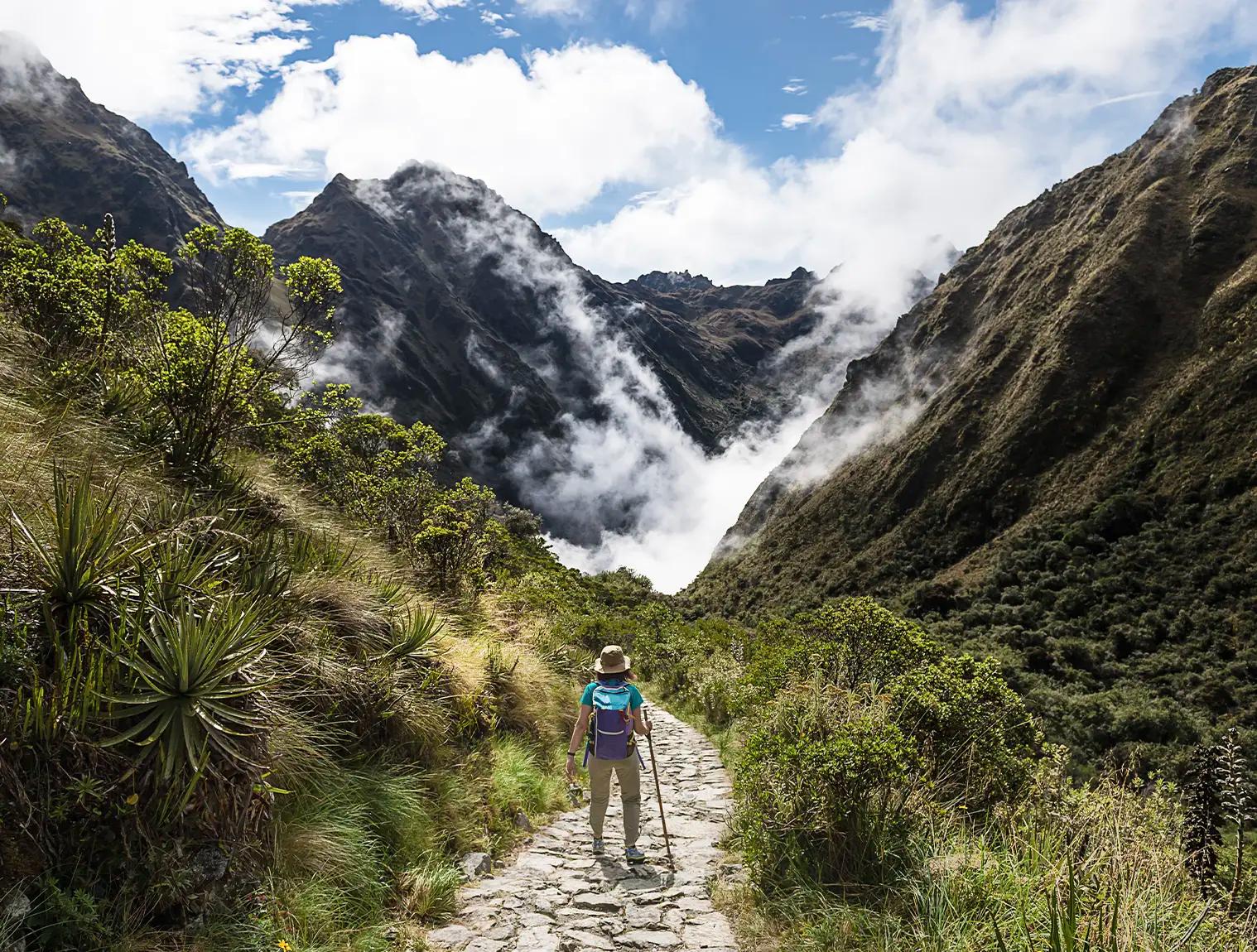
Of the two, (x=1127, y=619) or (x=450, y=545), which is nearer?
(x=450, y=545)

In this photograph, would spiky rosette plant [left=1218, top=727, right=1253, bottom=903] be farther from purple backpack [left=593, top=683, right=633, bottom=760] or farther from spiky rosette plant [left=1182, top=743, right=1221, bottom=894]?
purple backpack [left=593, top=683, right=633, bottom=760]

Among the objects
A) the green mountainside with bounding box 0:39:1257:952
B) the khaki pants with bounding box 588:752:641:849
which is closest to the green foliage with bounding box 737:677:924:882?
the green mountainside with bounding box 0:39:1257:952

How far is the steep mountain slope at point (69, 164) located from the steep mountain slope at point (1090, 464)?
135m

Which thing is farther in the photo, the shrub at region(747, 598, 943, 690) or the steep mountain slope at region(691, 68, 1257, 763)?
the steep mountain slope at region(691, 68, 1257, 763)

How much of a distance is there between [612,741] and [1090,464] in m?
84.6

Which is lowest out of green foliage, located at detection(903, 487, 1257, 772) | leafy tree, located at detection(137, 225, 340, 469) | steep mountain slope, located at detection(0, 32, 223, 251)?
green foliage, located at detection(903, 487, 1257, 772)

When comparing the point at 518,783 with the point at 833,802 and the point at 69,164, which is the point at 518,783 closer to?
the point at 833,802

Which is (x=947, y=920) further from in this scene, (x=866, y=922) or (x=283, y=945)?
(x=283, y=945)

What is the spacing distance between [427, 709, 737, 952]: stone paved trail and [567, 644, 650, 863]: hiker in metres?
0.32

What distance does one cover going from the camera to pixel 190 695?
3.37 meters

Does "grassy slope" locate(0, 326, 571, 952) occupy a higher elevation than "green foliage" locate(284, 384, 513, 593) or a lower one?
lower

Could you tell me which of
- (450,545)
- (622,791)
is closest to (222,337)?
(450,545)

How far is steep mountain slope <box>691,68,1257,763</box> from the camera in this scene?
53.3 m

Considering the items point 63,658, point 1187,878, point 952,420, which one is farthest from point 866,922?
point 952,420
